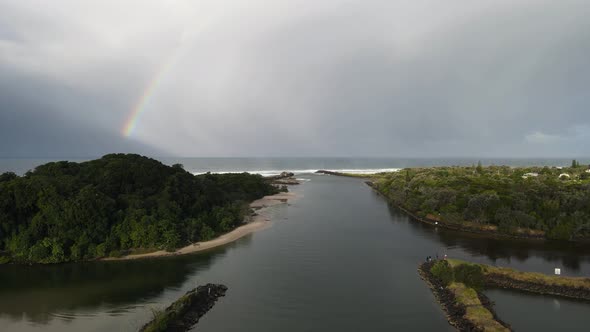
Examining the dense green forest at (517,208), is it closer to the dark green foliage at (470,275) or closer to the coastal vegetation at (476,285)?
the coastal vegetation at (476,285)

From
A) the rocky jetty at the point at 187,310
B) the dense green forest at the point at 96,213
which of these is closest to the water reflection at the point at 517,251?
the rocky jetty at the point at 187,310

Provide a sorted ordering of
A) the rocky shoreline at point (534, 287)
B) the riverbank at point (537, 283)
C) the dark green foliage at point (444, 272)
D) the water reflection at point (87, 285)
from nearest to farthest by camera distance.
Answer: the water reflection at point (87, 285)
the rocky shoreline at point (534, 287)
the riverbank at point (537, 283)
the dark green foliage at point (444, 272)

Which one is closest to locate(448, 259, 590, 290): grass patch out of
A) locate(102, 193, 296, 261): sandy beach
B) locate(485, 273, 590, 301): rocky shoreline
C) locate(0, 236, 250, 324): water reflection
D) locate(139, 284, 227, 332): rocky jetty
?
locate(485, 273, 590, 301): rocky shoreline

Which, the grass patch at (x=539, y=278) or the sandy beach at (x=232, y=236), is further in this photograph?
the sandy beach at (x=232, y=236)

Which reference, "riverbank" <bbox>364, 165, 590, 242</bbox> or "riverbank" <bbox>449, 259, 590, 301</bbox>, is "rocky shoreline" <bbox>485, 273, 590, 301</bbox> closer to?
"riverbank" <bbox>449, 259, 590, 301</bbox>

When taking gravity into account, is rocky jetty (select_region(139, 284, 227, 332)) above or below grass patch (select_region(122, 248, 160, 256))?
below

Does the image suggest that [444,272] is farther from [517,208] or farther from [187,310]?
[517,208]
